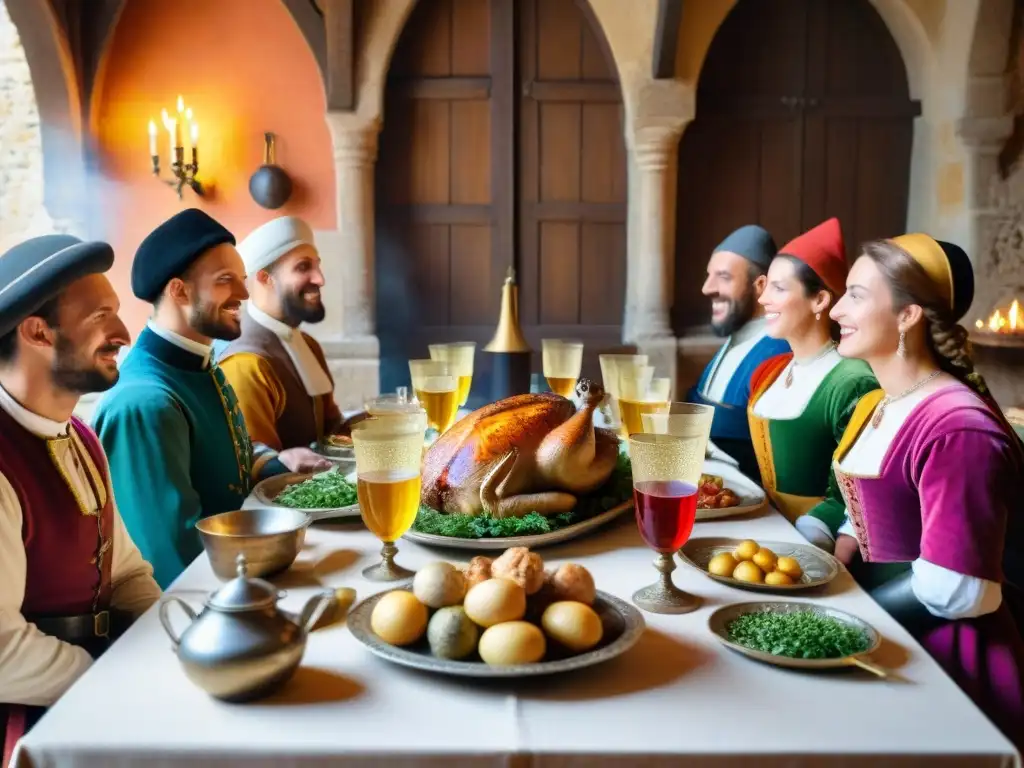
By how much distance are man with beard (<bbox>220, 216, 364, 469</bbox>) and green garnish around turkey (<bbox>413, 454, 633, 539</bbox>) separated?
1.19 m

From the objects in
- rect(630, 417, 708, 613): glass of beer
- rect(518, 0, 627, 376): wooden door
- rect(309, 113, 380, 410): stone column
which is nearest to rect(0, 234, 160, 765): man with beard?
rect(630, 417, 708, 613): glass of beer

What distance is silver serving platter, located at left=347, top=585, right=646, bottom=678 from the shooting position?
3.51 feet

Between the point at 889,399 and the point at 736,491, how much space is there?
414 mm

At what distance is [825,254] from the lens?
8.04 ft

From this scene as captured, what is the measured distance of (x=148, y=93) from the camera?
5109 mm

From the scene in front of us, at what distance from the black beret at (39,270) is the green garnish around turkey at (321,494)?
0.60 meters

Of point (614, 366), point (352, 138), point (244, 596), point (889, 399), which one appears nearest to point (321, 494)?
point (244, 596)

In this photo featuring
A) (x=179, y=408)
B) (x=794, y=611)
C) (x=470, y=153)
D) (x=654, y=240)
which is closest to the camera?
(x=794, y=611)

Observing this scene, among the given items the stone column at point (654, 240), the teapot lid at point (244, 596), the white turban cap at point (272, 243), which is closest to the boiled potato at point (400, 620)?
the teapot lid at point (244, 596)

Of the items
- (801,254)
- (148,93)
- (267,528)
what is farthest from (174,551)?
(148,93)

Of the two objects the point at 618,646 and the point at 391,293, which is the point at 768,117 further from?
the point at 618,646

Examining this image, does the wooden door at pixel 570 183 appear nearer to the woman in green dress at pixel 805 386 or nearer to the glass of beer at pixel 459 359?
the glass of beer at pixel 459 359

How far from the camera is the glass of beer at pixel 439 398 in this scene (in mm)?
2281

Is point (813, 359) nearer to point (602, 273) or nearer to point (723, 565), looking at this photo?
point (723, 565)
